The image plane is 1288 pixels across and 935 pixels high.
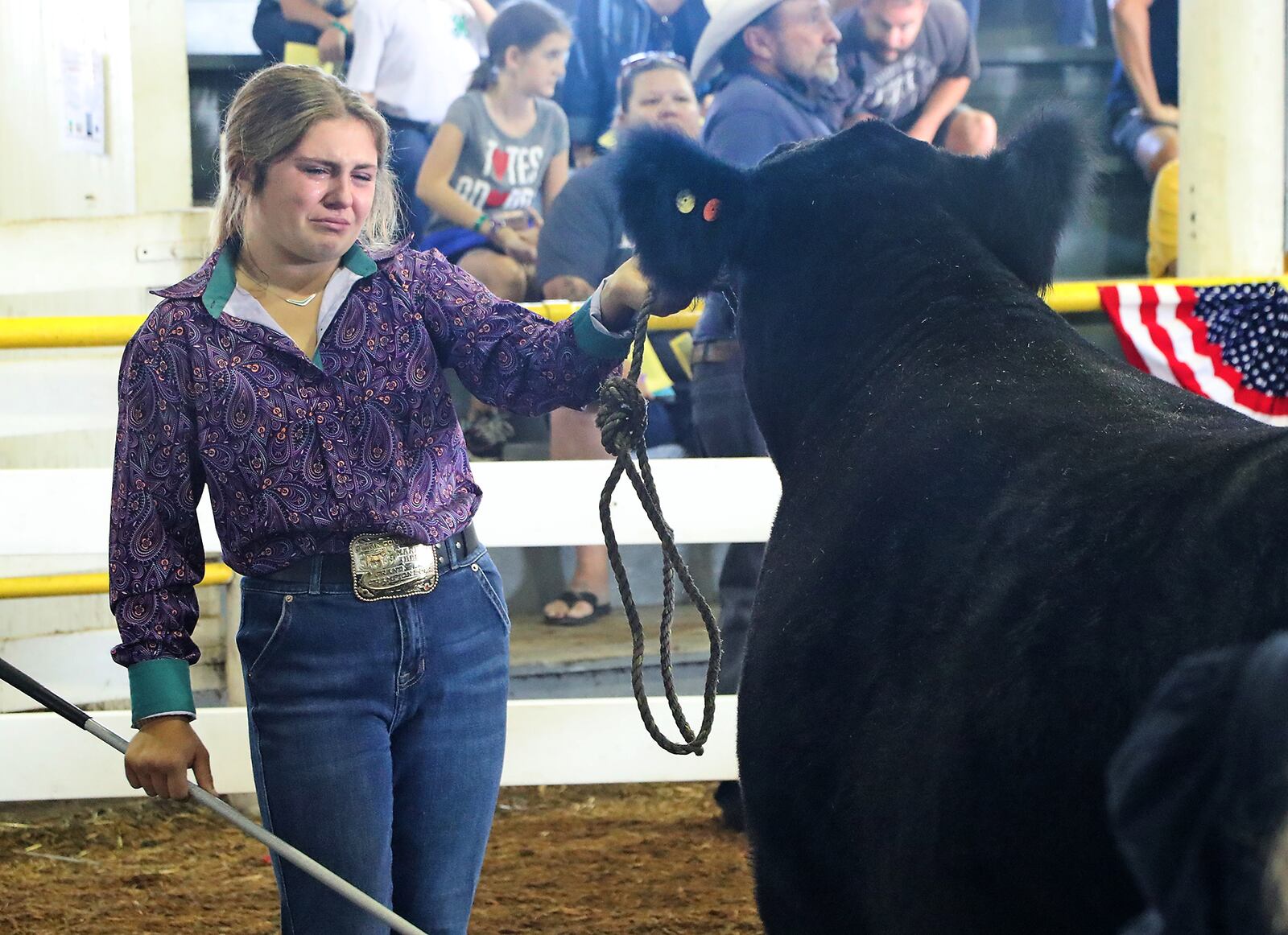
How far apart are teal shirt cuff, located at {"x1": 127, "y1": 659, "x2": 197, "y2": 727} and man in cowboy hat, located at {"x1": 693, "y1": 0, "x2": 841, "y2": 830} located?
1.71 metres

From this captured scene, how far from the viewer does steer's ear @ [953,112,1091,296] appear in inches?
72.2

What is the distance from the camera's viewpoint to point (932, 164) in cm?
188

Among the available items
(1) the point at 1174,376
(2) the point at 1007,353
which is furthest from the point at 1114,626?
(1) the point at 1174,376

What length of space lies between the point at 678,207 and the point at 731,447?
186 centimetres

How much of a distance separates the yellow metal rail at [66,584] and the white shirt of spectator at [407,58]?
191 cm

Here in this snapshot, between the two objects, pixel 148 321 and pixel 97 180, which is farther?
pixel 97 180

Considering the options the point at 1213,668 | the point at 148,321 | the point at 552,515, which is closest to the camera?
the point at 1213,668

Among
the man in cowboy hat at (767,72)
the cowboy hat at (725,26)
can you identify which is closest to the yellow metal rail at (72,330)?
the man in cowboy hat at (767,72)

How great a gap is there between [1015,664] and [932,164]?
956mm

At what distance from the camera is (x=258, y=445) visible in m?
1.76

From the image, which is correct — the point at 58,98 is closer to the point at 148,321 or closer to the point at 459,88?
the point at 459,88

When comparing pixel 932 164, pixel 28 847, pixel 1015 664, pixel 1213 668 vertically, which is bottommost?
pixel 28 847

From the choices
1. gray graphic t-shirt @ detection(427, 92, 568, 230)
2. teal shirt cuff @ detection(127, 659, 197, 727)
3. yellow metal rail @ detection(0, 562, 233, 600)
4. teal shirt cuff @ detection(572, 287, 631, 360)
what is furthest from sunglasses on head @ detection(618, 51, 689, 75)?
teal shirt cuff @ detection(127, 659, 197, 727)

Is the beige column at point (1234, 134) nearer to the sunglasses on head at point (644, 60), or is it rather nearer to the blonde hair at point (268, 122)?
the sunglasses on head at point (644, 60)
